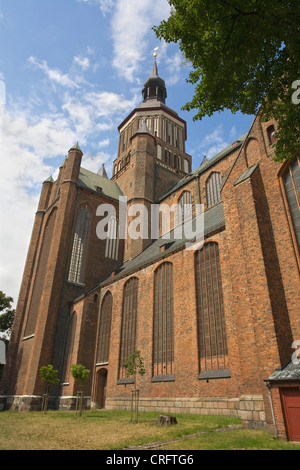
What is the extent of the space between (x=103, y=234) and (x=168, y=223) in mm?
6678

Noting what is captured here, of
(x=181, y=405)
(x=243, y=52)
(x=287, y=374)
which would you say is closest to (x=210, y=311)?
Result: (x=181, y=405)

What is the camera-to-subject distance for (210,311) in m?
15.2

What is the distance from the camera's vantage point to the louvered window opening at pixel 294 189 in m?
12.3

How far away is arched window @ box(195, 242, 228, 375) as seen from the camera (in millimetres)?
14289

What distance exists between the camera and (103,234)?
31797mm

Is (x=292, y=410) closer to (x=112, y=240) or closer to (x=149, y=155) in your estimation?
(x=112, y=240)

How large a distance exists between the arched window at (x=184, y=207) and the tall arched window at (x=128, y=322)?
8.39 meters

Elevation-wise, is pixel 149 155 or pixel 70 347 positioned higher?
pixel 149 155

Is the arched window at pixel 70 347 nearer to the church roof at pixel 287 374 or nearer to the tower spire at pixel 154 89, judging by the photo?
the church roof at pixel 287 374

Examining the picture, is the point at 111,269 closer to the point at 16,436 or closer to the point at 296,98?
the point at 16,436

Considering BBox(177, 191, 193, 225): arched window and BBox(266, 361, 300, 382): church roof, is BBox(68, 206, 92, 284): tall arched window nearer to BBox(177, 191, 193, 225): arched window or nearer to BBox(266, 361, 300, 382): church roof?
BBox(177, 191, 193, 225): arched window

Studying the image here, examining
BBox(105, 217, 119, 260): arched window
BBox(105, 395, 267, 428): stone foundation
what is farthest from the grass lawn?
BBox(105, 217, 119, 260): arched window

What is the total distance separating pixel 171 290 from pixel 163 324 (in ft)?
6.48

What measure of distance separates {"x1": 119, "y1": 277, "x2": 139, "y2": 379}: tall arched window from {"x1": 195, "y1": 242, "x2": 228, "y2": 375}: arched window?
6399mm
